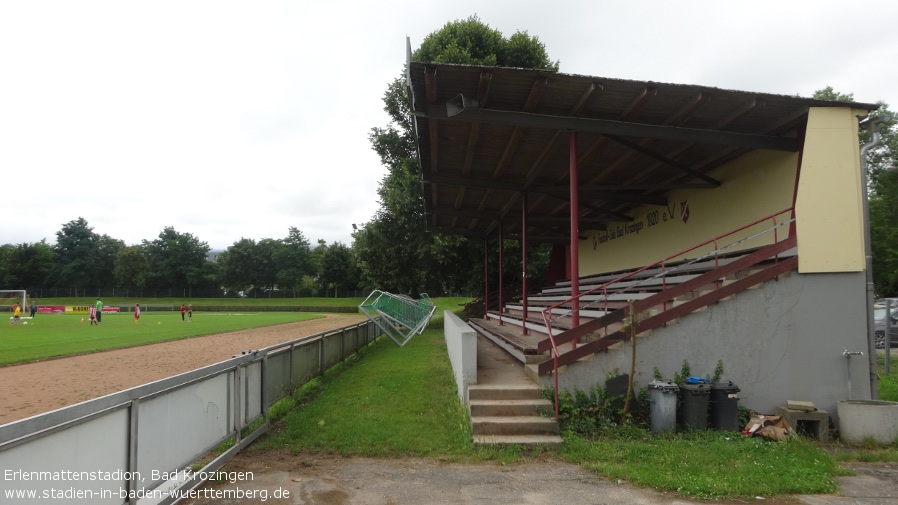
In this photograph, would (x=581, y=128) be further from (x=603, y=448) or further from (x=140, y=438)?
(x=140, y=438)

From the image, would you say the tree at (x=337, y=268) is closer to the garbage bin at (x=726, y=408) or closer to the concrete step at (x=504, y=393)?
the concrete step at (x=504, y=393)

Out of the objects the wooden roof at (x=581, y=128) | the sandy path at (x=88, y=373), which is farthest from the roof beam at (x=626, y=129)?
the sandy path at (x=88, y=373)

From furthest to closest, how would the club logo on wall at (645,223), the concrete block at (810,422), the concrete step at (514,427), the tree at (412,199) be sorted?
the tree at (412,199), the club logo on wall at (645,223), the concrete block at (810,422), the concrete step at (514,427)

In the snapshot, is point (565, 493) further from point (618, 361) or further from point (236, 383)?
point (236, 383)

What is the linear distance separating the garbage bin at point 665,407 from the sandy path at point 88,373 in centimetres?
1034

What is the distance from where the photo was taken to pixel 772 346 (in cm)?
837

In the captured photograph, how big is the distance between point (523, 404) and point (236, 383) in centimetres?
380

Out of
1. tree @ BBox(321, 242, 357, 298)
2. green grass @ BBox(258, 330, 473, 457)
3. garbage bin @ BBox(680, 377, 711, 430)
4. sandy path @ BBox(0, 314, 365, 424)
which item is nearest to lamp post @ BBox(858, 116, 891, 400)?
garbage bin @ BBox(680, 377, 711, 430)

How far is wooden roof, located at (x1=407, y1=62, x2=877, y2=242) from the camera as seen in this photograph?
8133mm

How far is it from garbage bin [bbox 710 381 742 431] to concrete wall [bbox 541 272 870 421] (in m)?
0.59

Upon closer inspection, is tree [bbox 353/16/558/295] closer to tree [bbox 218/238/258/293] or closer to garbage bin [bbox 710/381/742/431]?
garbage bin [bbox 710/381/742/431]

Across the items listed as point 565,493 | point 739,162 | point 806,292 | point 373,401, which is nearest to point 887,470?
point 806,292

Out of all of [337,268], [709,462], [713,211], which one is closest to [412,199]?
[713,211]

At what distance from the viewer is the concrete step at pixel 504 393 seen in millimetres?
8211
